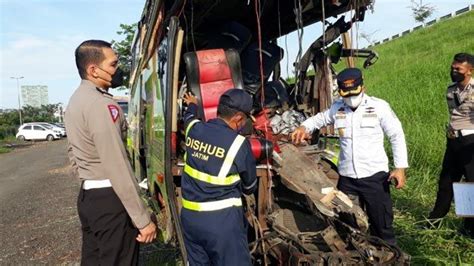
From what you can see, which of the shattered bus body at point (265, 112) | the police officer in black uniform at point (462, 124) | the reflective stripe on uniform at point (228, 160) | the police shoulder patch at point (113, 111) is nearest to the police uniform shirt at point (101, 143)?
the police shoulder patch at point (113, 111)

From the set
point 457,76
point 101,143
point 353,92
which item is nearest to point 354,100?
point 353,92

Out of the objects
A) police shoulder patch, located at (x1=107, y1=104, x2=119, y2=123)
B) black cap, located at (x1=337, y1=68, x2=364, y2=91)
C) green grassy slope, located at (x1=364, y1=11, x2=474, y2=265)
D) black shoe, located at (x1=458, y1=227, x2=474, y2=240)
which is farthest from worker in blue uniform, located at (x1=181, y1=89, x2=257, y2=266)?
black shoe, located at (x1=458, y1=227, x2=474, y2=240)

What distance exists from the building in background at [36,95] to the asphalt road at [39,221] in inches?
2653

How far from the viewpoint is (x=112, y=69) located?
273 cm

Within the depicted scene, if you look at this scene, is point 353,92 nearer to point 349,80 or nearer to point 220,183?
point 349,80

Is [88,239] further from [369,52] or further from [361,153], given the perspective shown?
[369,52]

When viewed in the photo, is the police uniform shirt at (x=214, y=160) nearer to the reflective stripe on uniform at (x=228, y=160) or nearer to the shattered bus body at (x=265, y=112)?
the reflective stripe on uniform at (x=228, y=160)

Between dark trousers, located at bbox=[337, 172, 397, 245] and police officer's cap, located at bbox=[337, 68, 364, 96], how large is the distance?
67 cm

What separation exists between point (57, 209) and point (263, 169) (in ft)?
14.9

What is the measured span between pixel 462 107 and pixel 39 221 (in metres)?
5.38

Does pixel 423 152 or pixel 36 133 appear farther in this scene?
pixel 36 133

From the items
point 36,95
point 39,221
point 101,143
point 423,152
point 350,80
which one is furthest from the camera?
point 36,95

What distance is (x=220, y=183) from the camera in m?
2.73

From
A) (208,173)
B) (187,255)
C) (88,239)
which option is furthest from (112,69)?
(187,255)
